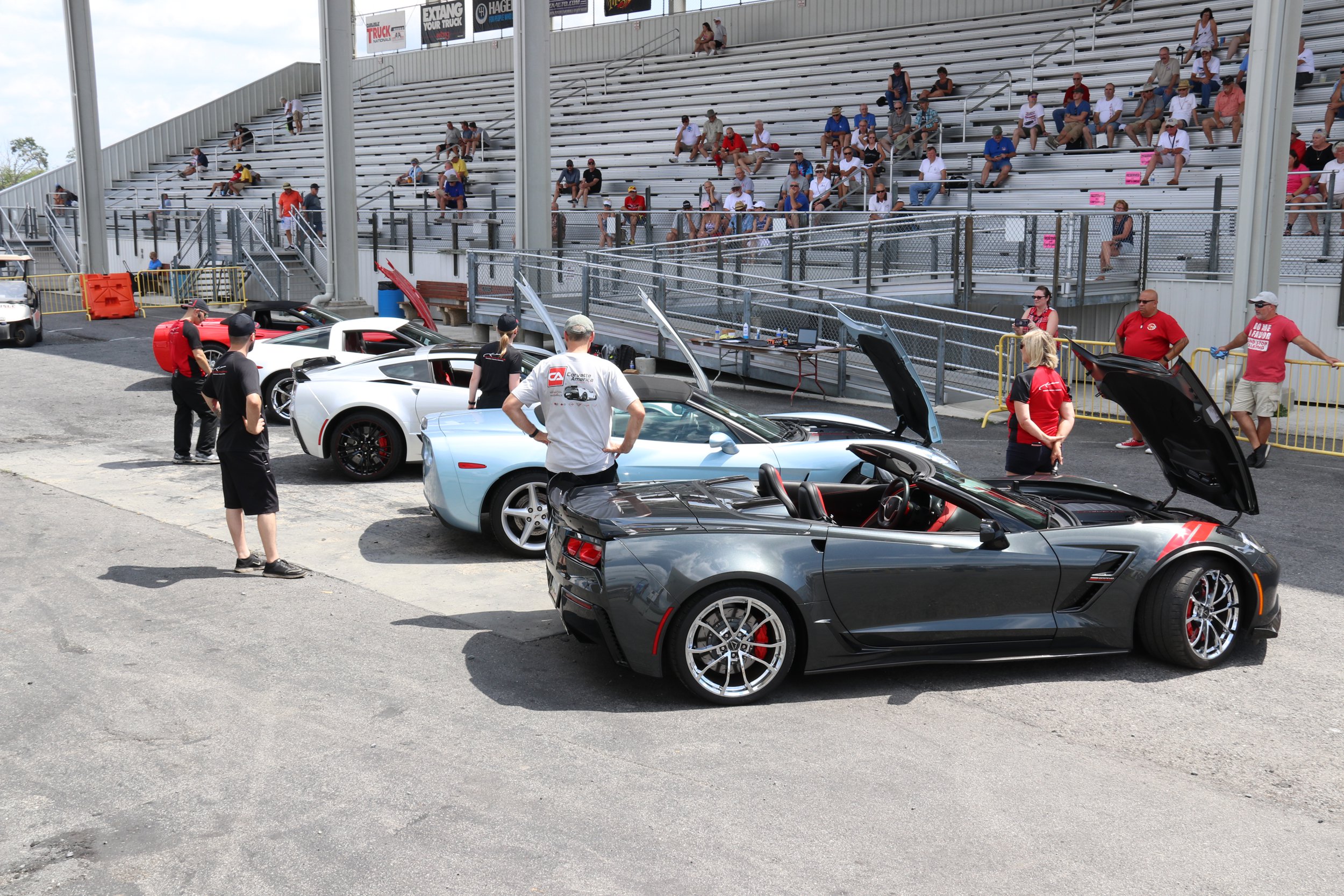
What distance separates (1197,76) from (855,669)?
1859cm

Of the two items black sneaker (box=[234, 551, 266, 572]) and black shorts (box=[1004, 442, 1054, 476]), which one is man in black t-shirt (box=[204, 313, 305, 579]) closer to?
black sneaker (box=[234, 551, 266, 572])

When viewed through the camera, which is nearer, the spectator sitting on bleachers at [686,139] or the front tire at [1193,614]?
the front tire at [1193,614]

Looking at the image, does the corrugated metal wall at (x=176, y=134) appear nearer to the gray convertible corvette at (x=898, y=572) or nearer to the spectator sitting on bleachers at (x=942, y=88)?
the spectator sitting on bleachers at (x=942, y=88)

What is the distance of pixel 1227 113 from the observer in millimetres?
19703

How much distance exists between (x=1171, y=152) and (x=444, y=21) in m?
30.8

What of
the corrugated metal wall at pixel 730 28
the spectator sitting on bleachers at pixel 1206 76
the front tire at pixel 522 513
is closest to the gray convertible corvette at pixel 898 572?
the front tire at pixel 522 513

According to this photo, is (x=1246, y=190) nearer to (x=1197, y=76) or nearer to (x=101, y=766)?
(x=1197, y=76)

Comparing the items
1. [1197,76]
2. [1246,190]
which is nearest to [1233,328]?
[1246,190]

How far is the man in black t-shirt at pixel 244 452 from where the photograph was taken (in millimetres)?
7625

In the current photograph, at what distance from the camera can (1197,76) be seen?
20766mm

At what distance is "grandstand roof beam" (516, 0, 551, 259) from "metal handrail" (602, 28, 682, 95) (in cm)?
1596

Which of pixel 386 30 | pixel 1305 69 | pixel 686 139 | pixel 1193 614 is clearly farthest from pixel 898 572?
pixel 386 30

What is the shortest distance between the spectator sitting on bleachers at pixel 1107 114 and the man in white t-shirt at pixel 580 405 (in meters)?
17.5

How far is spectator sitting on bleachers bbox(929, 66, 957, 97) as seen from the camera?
85.1 ft
